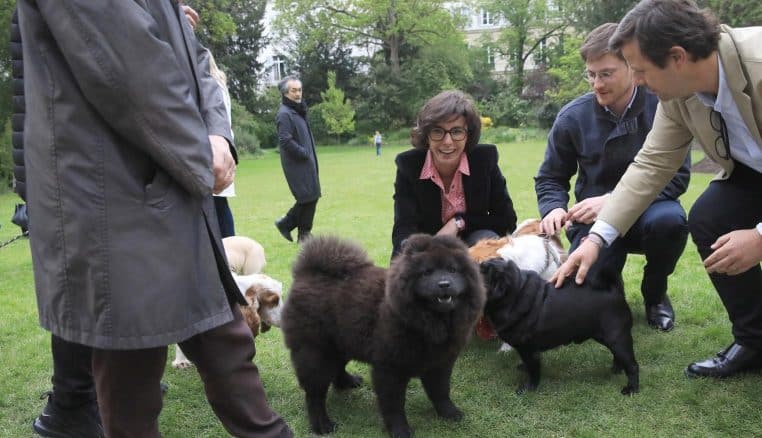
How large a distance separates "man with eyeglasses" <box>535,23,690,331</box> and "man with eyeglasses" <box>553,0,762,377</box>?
434 mm

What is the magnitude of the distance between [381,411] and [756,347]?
6.15 feet

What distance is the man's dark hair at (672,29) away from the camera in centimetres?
236

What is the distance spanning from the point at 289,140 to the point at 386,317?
17.3 feet

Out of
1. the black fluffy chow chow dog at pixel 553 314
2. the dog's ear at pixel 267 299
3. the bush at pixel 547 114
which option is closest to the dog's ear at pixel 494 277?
the black fluffy chow chow dog at pixel 553 314

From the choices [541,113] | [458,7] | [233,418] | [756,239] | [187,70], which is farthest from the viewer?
[458,7]

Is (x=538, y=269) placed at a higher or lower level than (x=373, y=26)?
lower

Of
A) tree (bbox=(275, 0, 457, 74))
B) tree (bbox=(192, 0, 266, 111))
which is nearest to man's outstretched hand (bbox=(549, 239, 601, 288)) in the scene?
tree (bbox=(192, 0, 266, 111))

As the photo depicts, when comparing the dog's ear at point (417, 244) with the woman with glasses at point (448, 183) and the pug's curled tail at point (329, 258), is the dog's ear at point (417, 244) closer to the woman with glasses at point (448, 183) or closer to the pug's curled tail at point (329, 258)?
the pug's curled tail at point (329, 258)

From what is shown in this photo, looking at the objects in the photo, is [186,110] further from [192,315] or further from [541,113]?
[541,113]

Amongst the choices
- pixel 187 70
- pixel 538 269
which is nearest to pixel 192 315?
pixel 187 70

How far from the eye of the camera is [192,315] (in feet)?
5.69

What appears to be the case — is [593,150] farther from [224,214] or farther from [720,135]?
[224,214]

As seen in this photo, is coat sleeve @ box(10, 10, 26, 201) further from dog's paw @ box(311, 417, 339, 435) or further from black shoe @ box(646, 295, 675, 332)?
black shoe @ box(646, 295, 675, 332)

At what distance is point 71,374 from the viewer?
258 cm
